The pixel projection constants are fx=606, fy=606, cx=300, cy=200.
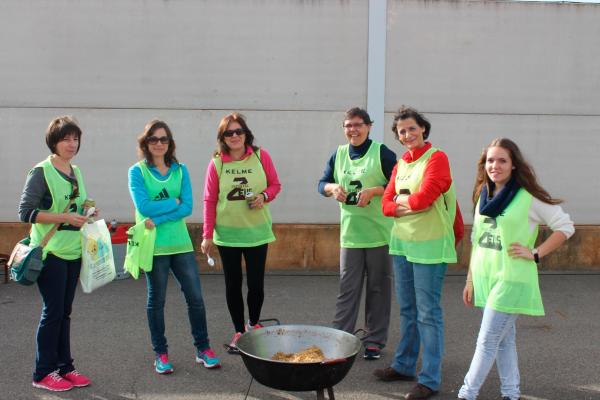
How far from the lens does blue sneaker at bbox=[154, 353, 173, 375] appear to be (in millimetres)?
4555

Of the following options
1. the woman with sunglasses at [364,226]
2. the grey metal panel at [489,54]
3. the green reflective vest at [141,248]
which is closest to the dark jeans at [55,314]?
the green reflective vest at [141,248]

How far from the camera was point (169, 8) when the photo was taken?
8125 mm

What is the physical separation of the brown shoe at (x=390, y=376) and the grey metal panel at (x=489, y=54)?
4808mm

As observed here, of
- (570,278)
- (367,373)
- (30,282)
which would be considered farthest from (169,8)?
(570,278)

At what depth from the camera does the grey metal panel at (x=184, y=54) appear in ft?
26.5

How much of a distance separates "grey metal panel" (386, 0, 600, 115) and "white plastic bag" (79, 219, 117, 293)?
5154 mm

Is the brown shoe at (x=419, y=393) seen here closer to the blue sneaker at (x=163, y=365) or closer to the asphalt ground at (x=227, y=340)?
the asphalt ground at (x=227, y=340)

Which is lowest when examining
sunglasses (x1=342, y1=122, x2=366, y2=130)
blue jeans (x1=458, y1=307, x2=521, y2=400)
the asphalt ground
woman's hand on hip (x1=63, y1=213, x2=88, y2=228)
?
the asphalt ground

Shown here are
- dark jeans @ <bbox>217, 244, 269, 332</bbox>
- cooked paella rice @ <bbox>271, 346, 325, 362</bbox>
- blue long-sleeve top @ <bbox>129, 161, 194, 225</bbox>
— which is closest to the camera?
cooked paella rice @ <bbox>271, 346, 325, 362</bbox>

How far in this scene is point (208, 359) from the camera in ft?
15.3

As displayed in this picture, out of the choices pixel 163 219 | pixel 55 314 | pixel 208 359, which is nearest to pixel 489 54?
pixel 163 219

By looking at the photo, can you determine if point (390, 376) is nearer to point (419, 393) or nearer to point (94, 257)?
point (419, 393)

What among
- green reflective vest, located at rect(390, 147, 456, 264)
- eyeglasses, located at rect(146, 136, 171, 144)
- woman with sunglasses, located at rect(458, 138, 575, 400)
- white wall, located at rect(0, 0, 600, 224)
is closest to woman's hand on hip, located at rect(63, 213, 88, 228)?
eyeglasses, located at rect(146, 136, 171, 144)

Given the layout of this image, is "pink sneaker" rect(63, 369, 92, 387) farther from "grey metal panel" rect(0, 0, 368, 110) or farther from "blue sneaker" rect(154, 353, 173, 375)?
"grey metal panel" rect(0, 0, 368, 110)
